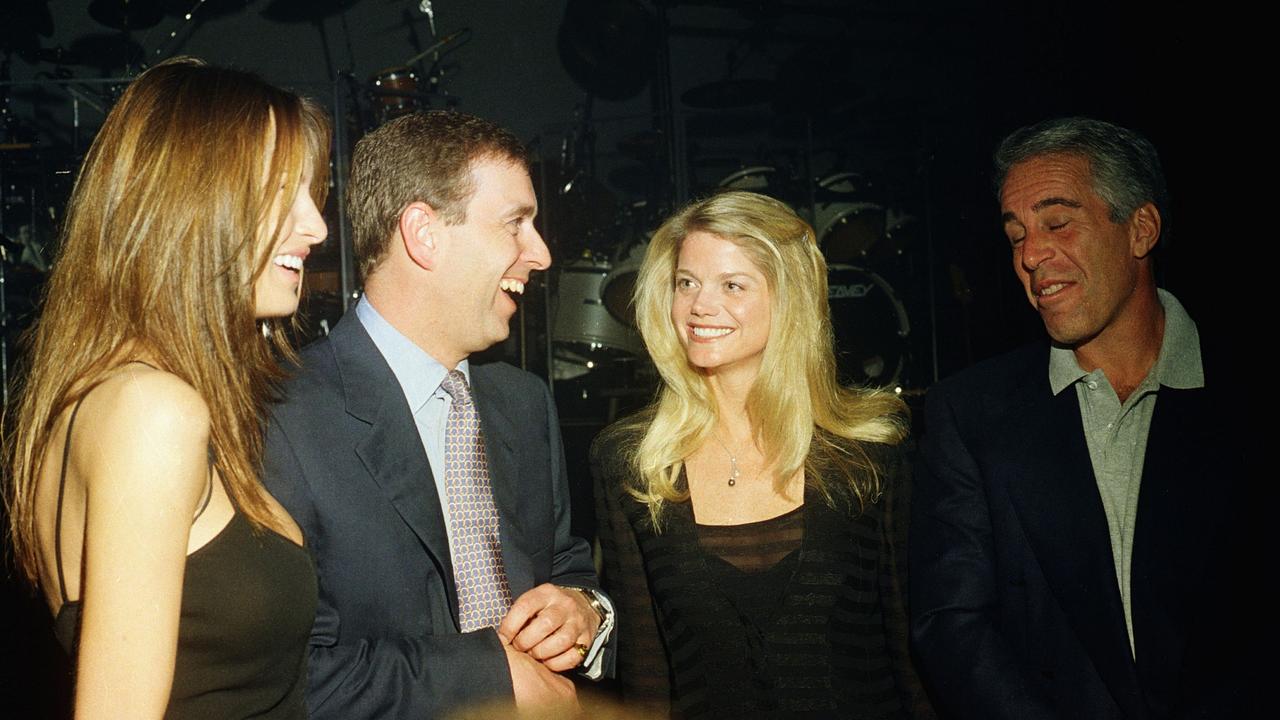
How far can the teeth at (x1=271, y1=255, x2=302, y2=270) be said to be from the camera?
1.53m

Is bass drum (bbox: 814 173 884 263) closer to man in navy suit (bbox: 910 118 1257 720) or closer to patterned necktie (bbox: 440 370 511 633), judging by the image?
man in navy suit (bbox: 910 118 1257 720)

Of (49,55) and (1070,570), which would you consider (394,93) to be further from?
(1070,570)

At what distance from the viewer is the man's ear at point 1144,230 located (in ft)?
6.32

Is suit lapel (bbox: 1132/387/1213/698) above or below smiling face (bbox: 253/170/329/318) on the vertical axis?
below

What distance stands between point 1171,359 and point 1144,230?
31 centimetres

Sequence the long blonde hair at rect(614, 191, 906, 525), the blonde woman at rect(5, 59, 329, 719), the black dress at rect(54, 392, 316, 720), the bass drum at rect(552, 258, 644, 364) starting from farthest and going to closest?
the bass drum at rect(552, 258, 644, 364) → the long blonde hair at rect(614, 191, 906, 525) → the black dress at rect(54, 392, 316, 720) → the blonde woman at rect(5, 59, 329, 719)

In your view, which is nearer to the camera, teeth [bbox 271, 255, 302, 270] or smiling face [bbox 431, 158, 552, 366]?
teeth [bbox 271, 255, 302, 270]

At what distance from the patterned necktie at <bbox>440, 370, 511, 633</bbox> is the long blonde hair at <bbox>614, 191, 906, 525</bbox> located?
0.44 metres

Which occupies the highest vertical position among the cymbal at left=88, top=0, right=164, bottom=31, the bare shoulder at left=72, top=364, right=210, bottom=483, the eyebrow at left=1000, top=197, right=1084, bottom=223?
the cymbal at left=88, top=0, right=164, bottom=31

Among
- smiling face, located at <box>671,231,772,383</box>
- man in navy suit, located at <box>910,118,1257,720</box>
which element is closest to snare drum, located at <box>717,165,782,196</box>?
smiling face, located at <box>671,231,772,383</box>

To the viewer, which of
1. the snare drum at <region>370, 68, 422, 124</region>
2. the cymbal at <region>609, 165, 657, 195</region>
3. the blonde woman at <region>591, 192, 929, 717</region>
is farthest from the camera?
the cymbal at <region>609, 165, 657, 195</region>

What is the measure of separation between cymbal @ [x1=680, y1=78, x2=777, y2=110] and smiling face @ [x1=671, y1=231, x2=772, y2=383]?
5396mm

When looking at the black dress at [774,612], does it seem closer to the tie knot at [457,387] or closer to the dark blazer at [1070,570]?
the dark blazer at [1070,570]

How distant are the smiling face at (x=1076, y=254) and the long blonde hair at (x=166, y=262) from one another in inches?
63.2
